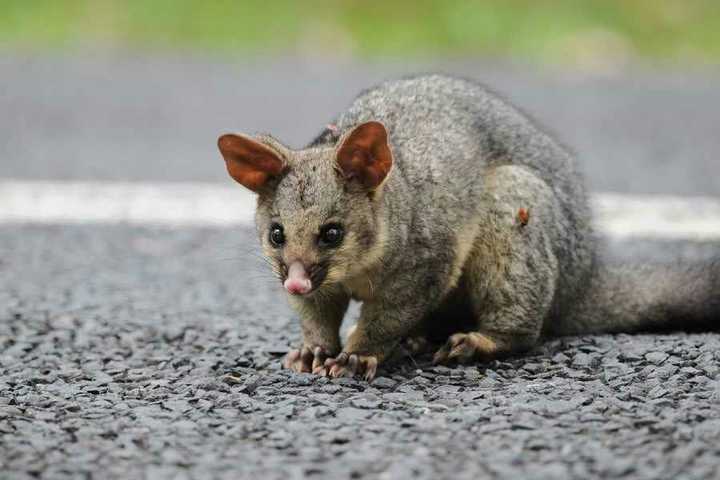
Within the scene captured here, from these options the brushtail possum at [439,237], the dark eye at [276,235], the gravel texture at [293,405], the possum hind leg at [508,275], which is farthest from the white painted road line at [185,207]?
the dark eye at [276,235]

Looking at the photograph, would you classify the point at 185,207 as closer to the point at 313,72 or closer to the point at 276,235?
the point at 276,235

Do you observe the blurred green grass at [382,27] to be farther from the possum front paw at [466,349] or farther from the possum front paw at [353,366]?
the possum front paw at [353,366]

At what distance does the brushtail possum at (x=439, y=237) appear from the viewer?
5043mm

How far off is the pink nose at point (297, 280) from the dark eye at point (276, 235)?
181 mm

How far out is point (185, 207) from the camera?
33.2 feet

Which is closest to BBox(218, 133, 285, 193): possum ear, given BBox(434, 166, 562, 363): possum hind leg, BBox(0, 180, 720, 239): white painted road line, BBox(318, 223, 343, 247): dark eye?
BBox(318, 223, 343, 247): dark eye

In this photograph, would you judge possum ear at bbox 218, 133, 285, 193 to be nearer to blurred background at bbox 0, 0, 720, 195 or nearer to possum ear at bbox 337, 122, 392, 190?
possum ear at bbox 337, 122, 392, 190

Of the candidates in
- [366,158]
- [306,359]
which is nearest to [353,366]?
[306,359]

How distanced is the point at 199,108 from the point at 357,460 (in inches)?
489

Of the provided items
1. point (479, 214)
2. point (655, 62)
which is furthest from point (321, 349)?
point (655, 62)

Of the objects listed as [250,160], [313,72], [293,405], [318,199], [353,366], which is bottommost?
[293,405]

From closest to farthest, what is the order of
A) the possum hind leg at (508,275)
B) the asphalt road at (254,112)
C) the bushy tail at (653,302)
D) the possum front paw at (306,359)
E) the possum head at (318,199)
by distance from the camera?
the possum head at (318,199) → the possum front paw at (306,359) → the possum hind leg at (508,275) → the bushy tail at (653,302) → the asphalt road at (254,112)

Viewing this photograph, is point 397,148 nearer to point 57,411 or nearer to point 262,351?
point 262,351

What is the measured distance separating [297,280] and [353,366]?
0.67 meters
